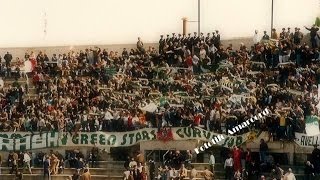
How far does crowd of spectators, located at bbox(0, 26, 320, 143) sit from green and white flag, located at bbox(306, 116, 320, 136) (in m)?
0.23

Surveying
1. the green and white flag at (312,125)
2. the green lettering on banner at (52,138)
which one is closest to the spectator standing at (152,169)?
the green lettering on banner at (52,138)

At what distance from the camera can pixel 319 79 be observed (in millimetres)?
33969

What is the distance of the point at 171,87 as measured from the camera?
37.1 m

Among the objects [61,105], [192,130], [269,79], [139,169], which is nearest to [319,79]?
[269,79]

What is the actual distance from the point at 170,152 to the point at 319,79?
6.85 m

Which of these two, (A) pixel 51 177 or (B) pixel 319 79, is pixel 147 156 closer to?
(A) pixel 51 177

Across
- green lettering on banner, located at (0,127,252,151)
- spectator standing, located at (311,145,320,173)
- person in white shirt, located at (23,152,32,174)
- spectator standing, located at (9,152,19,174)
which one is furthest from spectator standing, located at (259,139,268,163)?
spectator standing, located at (9,152,19,174)

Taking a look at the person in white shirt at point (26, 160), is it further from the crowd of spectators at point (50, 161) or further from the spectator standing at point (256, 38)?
the spectator standing at point (256, 38)

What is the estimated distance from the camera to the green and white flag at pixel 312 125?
30.6m

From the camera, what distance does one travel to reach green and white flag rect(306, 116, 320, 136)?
100 ft

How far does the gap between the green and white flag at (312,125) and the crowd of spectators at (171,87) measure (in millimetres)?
226

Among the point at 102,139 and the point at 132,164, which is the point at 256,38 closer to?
the point at 102,139

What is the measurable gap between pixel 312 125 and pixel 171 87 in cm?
831

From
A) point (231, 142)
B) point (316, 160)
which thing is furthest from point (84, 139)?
point (316, 160)
